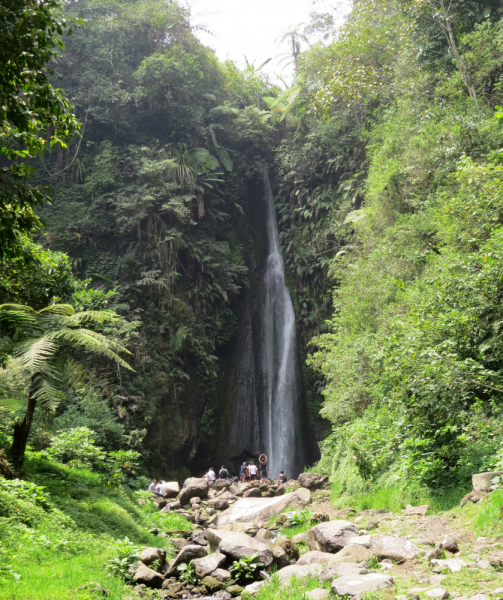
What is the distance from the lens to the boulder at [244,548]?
574cm

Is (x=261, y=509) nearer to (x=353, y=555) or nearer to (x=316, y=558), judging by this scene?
(x=316, y=558)

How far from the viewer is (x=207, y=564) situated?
5.89 meters

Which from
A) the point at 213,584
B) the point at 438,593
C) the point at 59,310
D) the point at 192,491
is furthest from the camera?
the point at 192,491

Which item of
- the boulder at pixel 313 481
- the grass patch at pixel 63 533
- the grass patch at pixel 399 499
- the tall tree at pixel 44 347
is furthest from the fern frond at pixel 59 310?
the boulder at pixel 313 481

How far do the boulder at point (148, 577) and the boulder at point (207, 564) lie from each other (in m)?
0.54

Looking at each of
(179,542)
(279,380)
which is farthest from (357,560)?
(279,380)

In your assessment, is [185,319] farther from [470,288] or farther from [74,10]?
[74,10]

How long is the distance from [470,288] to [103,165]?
59.5 ft

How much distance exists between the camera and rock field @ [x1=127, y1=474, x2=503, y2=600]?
12.8 feet

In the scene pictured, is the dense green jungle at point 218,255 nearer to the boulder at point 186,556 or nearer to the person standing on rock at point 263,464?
the boulder at point 186,556

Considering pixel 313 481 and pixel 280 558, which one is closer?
pixel 280 558

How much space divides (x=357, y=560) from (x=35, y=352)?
5231 mm

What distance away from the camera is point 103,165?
65.8 ft

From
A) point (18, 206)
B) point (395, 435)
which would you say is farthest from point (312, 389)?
point (18, 206)
